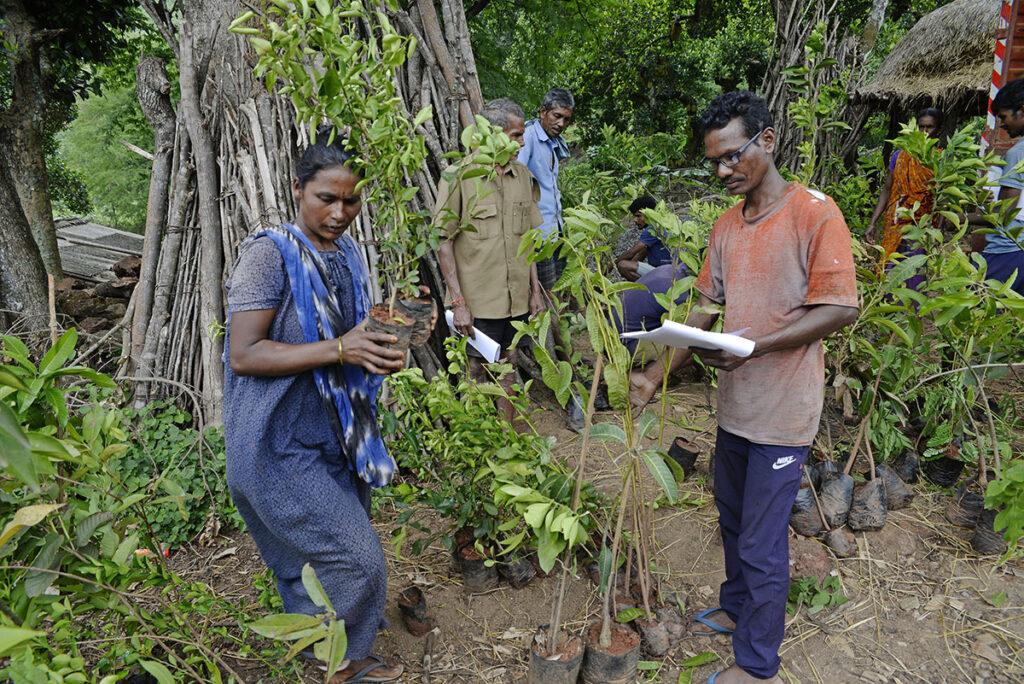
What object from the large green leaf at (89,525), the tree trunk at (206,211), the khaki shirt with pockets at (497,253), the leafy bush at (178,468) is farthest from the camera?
the tree trunk at (206,211)

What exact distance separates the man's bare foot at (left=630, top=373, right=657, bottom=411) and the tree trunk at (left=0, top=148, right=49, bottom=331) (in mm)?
5617

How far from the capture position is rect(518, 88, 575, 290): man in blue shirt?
163 inches

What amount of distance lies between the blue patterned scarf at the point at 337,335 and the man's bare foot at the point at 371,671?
63 centimetres

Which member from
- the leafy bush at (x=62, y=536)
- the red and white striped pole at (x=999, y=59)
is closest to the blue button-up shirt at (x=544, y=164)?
the leafy bush at (x=62, y=536)

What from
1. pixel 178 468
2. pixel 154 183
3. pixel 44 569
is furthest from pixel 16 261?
pixel 44 569

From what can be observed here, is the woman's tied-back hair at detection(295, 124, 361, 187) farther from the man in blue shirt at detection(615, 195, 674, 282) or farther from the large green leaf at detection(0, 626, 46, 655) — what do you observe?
the man in blue shirt at detection(615, 195, 674, 282)

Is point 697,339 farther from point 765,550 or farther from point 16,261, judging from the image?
point 16,261

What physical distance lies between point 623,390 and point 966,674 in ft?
5.34

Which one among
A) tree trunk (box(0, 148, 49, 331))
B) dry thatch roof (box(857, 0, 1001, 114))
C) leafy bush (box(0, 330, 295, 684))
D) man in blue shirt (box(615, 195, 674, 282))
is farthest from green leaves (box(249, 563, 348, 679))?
dry thatch roof (box(857, 0, 1001, 114))

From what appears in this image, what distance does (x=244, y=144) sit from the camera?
141 inches

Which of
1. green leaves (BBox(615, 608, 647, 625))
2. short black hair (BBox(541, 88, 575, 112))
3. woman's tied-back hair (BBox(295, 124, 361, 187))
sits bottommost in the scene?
green leaves (BBox(615, 608, 647, 625))

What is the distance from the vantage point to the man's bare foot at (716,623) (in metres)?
2.41

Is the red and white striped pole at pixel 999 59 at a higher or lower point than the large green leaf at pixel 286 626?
higher

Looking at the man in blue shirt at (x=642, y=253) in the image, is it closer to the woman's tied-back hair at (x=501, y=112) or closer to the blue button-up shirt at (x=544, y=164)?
the blue button-up shirt at (x=544, y=164)
